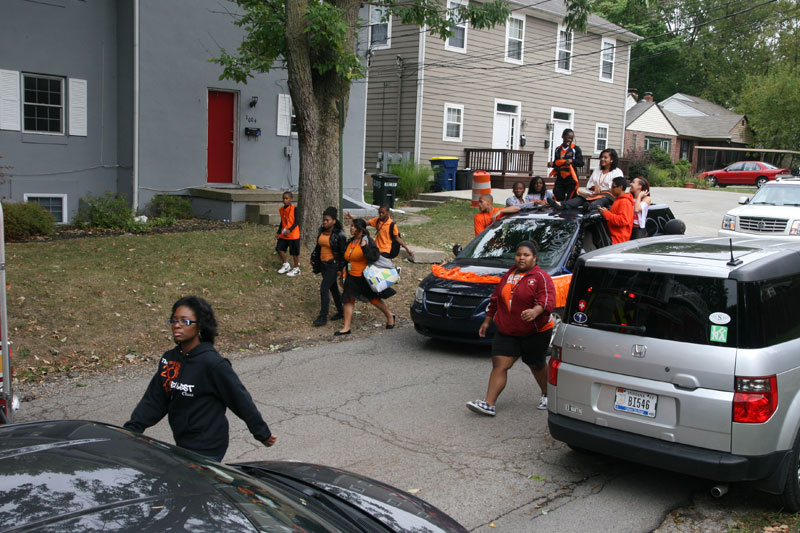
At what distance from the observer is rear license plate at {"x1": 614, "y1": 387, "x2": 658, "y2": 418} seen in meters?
4.91

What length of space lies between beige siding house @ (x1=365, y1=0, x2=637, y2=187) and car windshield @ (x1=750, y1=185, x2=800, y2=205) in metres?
11.8

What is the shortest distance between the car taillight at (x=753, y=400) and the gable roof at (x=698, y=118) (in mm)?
41431

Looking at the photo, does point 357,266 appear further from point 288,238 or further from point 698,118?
point 698,118

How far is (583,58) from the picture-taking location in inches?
1243

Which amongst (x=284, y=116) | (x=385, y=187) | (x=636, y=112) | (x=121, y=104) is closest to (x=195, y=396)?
(x=121, y=104)

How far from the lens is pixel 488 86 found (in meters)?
28.0

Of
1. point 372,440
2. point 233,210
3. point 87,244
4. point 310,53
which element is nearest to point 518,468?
point 372,440

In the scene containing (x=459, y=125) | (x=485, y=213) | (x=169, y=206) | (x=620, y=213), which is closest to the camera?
(x=620, y=213)

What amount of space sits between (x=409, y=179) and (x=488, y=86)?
6.39 m

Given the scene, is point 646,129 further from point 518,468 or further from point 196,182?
point 518,468

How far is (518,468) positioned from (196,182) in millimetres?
13844

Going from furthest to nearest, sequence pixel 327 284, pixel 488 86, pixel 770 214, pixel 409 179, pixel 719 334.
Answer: pixel 488 86
pixel 409 179
pixel 770 214
pixel 327 284
pixel 719 334

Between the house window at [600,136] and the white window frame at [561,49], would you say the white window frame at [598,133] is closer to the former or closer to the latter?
the house window at [600,136]

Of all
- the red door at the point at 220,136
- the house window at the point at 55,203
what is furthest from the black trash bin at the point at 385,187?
the house window at the point at 55,203
